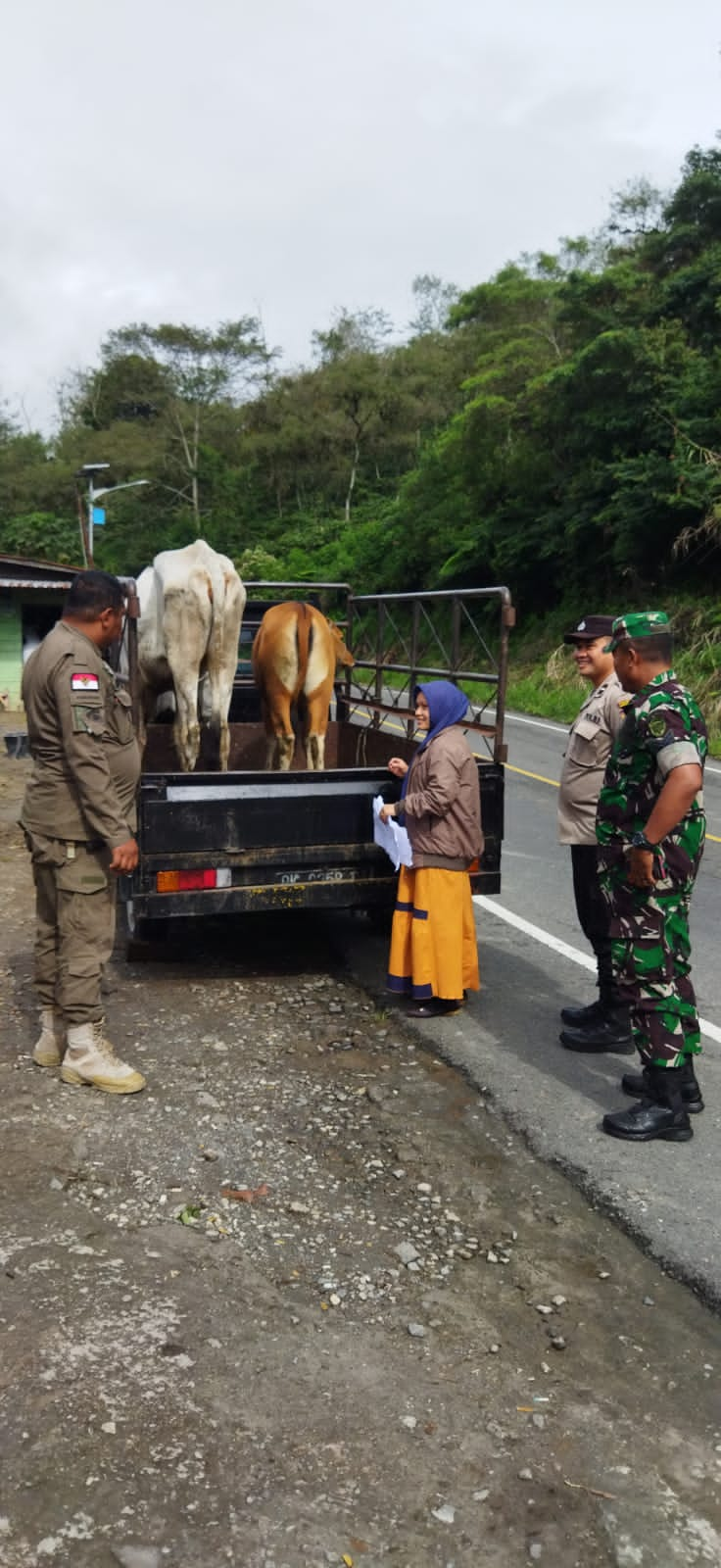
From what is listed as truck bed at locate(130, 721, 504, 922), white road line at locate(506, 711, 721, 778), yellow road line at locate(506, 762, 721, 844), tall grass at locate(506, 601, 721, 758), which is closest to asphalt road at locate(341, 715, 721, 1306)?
truck bed at locate(130, 721, 504, 922)

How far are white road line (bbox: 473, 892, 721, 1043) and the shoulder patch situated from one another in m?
2.25

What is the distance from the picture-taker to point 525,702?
2281 centimetres

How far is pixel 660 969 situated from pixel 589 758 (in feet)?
4.42

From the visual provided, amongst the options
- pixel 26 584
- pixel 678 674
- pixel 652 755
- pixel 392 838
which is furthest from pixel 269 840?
pixel 26 584

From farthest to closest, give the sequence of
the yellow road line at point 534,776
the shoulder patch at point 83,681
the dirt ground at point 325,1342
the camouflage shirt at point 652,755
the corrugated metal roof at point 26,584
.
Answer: the corrugated metal roof at point 26,584, the yellow road line at point 534,776, the shoulder patch at point 83,681, the camouflage shirt at point 652,755, the dirt ground at point 325,1342

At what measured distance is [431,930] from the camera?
510 cm

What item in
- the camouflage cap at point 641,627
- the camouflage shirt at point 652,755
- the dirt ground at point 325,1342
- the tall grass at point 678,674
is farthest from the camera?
the tall grass at point 678,674

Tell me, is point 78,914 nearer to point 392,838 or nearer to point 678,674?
point 392,838

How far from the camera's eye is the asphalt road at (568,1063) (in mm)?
3504

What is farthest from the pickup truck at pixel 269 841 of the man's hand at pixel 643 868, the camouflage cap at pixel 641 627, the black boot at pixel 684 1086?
the man's hand at pixel 643 868

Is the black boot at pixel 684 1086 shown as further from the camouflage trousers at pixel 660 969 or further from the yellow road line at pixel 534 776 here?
the yellow road line at pixel 534 776

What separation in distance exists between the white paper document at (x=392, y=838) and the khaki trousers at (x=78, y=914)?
1.37 m

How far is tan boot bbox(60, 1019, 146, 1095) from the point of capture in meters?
4.32

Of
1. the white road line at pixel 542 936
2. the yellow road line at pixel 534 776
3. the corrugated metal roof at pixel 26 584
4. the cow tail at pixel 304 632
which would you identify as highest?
the corrugated metal roof at pixel 26 584
